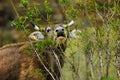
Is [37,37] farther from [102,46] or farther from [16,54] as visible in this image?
[102,46]

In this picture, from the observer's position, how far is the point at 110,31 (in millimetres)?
9258

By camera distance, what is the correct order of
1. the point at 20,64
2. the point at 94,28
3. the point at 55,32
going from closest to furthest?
1. the point at 94,28
2. the point at 55,32
3. the point at 20,64

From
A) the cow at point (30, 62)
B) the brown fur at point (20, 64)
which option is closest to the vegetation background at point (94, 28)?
the cow at point (30, 62)

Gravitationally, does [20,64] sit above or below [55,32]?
below

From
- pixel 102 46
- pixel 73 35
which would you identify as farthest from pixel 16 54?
pixel 102 46

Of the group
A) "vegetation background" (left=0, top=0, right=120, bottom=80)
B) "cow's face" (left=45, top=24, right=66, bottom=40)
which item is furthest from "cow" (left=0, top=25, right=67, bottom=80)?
"vegetation background" (left=0, top=0, right=120, bottom=80)

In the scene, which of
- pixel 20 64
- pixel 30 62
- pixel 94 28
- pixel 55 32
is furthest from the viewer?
pixel 20 64

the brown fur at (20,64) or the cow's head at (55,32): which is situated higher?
the cow's head at (55,32)

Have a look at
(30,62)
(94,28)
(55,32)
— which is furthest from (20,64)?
(94,28)

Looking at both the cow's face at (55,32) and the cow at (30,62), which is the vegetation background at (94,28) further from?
the cow at (30,62)

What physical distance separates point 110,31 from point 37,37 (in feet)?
6.45

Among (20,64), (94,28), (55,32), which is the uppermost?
(94,28)

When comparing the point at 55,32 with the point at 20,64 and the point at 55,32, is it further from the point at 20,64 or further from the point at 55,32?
the point at 20,64

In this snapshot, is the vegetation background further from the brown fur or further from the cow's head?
the brown fur
